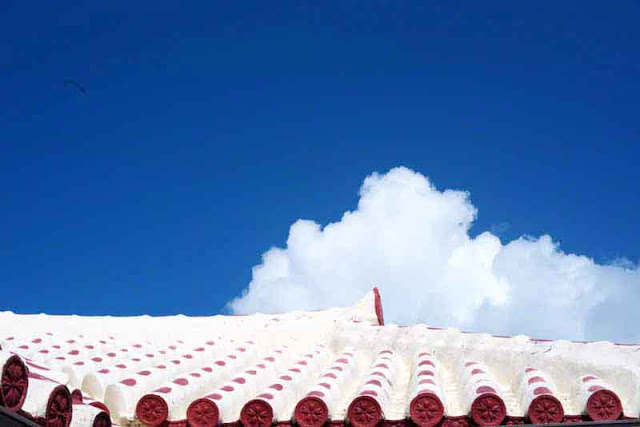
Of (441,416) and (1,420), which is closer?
(1,420)

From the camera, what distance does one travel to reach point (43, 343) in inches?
526

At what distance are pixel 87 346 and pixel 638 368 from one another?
30.5 ft

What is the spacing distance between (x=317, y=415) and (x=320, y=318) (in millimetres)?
7119

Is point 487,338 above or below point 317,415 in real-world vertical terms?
above

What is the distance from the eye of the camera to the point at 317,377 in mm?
11609

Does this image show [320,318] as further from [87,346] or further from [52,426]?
[52,426]

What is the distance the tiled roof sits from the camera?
26.5 feet

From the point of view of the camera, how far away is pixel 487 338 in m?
11.8

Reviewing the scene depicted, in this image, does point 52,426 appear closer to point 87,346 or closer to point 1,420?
point 1,420

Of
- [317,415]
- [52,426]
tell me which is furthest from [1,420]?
[317,415]

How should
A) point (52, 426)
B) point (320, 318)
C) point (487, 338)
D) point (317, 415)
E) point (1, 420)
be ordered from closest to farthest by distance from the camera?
point (1, 420)
point (52, 426)
point (317, 415)
point (487, 338)
point (320, 318)

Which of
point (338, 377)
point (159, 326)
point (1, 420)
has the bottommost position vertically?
point (1, 420)

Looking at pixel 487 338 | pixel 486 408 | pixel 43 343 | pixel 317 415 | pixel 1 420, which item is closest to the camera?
pixel 1 420

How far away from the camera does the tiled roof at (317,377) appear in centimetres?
807
